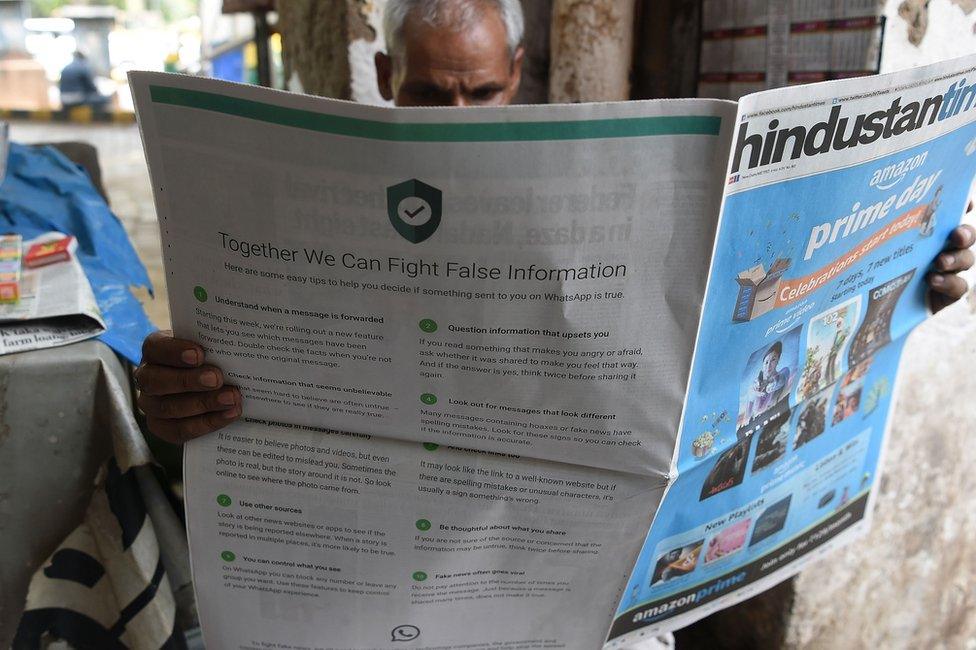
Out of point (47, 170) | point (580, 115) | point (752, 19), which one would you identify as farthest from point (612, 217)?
point (47, 170)

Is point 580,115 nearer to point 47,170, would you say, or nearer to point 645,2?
point 645,2

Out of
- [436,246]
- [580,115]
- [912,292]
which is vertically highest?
[580,115]

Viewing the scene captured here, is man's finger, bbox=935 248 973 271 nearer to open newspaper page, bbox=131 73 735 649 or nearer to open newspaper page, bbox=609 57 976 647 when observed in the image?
open newspaper page, bbox=609 57 976 647

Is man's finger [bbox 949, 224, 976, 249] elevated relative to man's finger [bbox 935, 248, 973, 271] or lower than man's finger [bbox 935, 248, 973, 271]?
elevated

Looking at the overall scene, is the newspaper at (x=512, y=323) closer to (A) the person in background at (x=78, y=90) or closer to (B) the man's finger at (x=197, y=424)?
(B) the man's finger at (x=197, y=424)

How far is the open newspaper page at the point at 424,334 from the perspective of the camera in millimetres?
541

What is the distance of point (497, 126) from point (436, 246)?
0.10 m

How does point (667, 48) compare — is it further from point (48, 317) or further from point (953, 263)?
point (48, 317)

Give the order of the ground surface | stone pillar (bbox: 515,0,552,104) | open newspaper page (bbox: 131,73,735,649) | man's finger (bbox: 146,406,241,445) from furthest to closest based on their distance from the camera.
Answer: stone pillar (bbox: 515,0,552,104), the ground surface, man's finger (bbox: 146,406,241,445), open newspaper page (bbox: 131,73,735,649)

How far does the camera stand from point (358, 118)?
1.71ft

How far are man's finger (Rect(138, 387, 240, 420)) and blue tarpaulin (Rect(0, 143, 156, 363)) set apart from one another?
38 cm

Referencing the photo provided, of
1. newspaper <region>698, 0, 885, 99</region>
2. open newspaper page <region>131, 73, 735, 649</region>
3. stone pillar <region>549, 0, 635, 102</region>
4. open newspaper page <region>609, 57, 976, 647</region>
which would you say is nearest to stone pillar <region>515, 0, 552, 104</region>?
stone pillar <region>549, 0, 635, 102</region>

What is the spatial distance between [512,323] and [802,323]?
343mm

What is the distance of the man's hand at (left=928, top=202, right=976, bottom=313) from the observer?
2.96 ft
